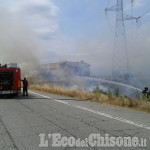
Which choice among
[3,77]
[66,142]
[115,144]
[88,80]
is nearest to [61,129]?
[66,142]

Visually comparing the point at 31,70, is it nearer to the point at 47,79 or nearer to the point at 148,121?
the point at 47,79

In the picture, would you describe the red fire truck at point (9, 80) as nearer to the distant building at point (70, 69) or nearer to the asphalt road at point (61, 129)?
the asphalt road at point (61, 129)

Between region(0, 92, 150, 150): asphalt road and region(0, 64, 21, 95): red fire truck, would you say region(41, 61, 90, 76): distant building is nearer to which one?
region(0, 64, 21, 95): red fire truck

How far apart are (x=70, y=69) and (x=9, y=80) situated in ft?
78.7

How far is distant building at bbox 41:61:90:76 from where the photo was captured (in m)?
36.0

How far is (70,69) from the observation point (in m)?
37.5

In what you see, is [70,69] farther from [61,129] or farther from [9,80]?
[61,129]

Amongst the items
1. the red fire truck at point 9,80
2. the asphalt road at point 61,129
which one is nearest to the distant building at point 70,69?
the red fire truck at point 9,80

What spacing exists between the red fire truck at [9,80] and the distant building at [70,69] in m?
21.7

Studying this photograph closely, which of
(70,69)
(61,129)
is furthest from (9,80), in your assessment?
(70,69)

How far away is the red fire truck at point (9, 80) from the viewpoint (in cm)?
1349

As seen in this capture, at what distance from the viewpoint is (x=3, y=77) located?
1359 centimetres

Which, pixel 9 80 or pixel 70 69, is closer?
pixel 9 80

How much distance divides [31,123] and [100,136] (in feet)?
7.72
